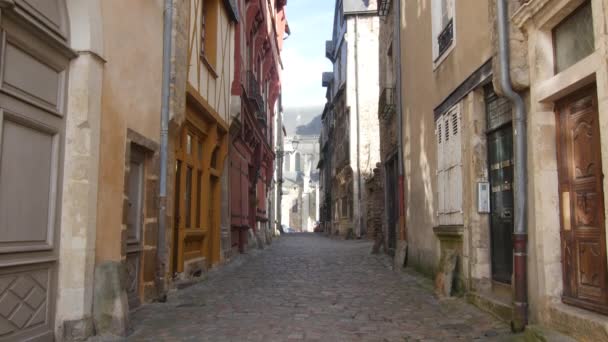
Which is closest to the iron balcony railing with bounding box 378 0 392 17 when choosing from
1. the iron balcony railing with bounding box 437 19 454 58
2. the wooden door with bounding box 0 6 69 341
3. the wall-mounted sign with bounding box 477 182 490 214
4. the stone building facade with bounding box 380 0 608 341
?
the stone building facade with bounding box 380 0 608 341

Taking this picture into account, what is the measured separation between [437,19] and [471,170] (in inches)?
115

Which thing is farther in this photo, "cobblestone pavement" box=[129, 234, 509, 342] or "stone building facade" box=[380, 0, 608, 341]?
"cobblestone pavement" box=[129, 234, 509, 342]

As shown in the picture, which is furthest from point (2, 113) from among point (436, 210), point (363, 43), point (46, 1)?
point (363, 43)

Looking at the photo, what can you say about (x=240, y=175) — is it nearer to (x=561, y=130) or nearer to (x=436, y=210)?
(x=436, y=210)

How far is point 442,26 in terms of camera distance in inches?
324

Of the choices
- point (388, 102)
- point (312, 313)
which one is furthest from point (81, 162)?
point (388, 102)

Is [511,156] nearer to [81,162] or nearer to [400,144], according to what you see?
[81,162]

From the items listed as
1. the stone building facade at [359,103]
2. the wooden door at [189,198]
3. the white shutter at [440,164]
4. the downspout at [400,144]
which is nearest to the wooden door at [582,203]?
the white shutter at [440,164]

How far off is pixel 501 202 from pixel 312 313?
2.38m

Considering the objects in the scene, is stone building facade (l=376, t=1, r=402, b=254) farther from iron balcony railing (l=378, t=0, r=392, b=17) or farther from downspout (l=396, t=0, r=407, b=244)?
downspout (l=396, t=0, r=407, b=244)

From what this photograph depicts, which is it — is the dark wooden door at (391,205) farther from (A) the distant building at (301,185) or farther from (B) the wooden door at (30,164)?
(A) the distant building at (301,185)

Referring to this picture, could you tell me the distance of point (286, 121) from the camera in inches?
2744

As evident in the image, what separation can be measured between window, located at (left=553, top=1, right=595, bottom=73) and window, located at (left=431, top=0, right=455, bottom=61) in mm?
2960

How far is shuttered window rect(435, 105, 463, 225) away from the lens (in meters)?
7.03
